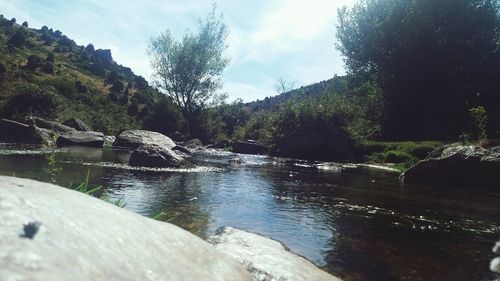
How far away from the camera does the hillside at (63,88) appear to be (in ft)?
140

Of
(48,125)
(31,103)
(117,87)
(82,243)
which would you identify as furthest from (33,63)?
(82,243)

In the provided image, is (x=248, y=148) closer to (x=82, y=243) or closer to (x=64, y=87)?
(x=82, y=243)

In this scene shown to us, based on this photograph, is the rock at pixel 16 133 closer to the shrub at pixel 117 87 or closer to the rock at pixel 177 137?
the rock at pixel 177 137

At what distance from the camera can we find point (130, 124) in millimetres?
56125

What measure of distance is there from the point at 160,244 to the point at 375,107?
132 ft

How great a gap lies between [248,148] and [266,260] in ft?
107

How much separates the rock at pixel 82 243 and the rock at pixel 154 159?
16580mm

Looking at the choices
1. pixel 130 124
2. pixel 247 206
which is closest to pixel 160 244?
pixel 247 206

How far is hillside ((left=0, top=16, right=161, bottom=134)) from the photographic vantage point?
42594 mm

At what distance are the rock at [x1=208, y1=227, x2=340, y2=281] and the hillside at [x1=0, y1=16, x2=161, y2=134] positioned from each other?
1373 inches

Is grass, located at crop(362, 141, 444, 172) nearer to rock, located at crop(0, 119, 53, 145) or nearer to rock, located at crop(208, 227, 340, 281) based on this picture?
rock, located at crop(208, 227, 340, 281)

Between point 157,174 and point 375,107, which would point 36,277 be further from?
point 375,107

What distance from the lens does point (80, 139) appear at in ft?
102

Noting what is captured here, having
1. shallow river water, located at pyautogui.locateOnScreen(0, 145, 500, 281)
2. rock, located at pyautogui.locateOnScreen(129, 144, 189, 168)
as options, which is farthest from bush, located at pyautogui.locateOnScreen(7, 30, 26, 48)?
shallow river water, located at pyautogui.locateOnScreen(0, 145, 500, 281)
